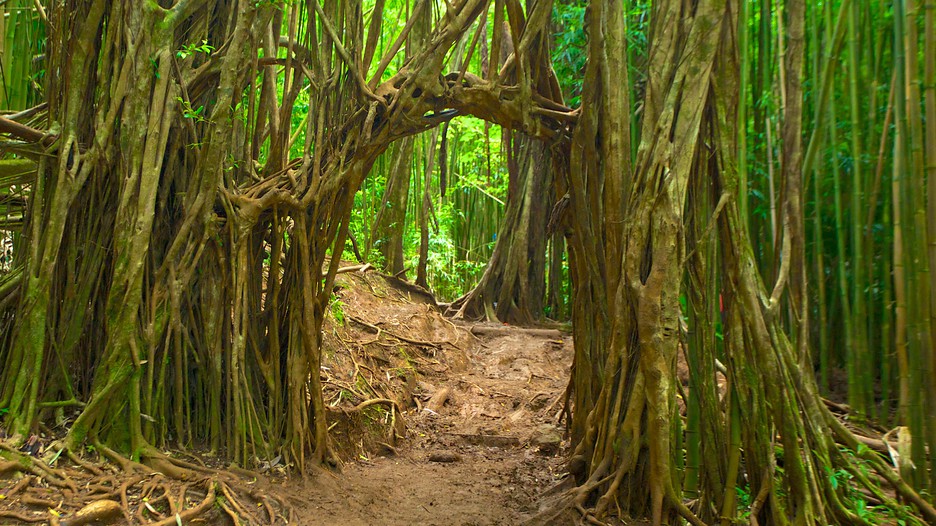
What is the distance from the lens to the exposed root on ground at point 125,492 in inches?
110

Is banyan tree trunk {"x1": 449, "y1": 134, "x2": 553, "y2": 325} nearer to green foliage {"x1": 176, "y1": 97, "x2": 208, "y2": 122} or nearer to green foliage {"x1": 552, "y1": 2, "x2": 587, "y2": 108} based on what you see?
green foliage {"x1": 552, "y1": 2, "x2": 587, "y2": 108}

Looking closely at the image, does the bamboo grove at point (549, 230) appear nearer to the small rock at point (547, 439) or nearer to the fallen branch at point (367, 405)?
the fallen branch at point (367, 405)

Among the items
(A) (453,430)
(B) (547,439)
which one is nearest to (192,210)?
(A) (453,430)

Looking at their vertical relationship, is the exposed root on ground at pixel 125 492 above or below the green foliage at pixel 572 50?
below

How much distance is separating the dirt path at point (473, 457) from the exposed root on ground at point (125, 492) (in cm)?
37

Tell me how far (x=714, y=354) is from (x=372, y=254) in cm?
570

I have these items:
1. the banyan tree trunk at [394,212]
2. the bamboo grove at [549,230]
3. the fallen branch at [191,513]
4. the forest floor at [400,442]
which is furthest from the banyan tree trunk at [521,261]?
the fallen branch at [191,513]

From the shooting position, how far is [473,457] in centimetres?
522

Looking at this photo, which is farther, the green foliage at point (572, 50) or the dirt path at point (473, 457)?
the green foliage at point (572, 50)

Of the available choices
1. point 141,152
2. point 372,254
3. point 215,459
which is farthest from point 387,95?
point 372,254

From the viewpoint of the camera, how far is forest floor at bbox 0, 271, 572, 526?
3.14 metres

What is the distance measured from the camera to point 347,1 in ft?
14.0

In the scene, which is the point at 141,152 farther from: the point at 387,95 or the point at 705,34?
the point at 705,34

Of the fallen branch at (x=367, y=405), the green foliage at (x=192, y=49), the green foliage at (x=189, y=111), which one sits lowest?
the fallen branch at (x=367, y=405)
